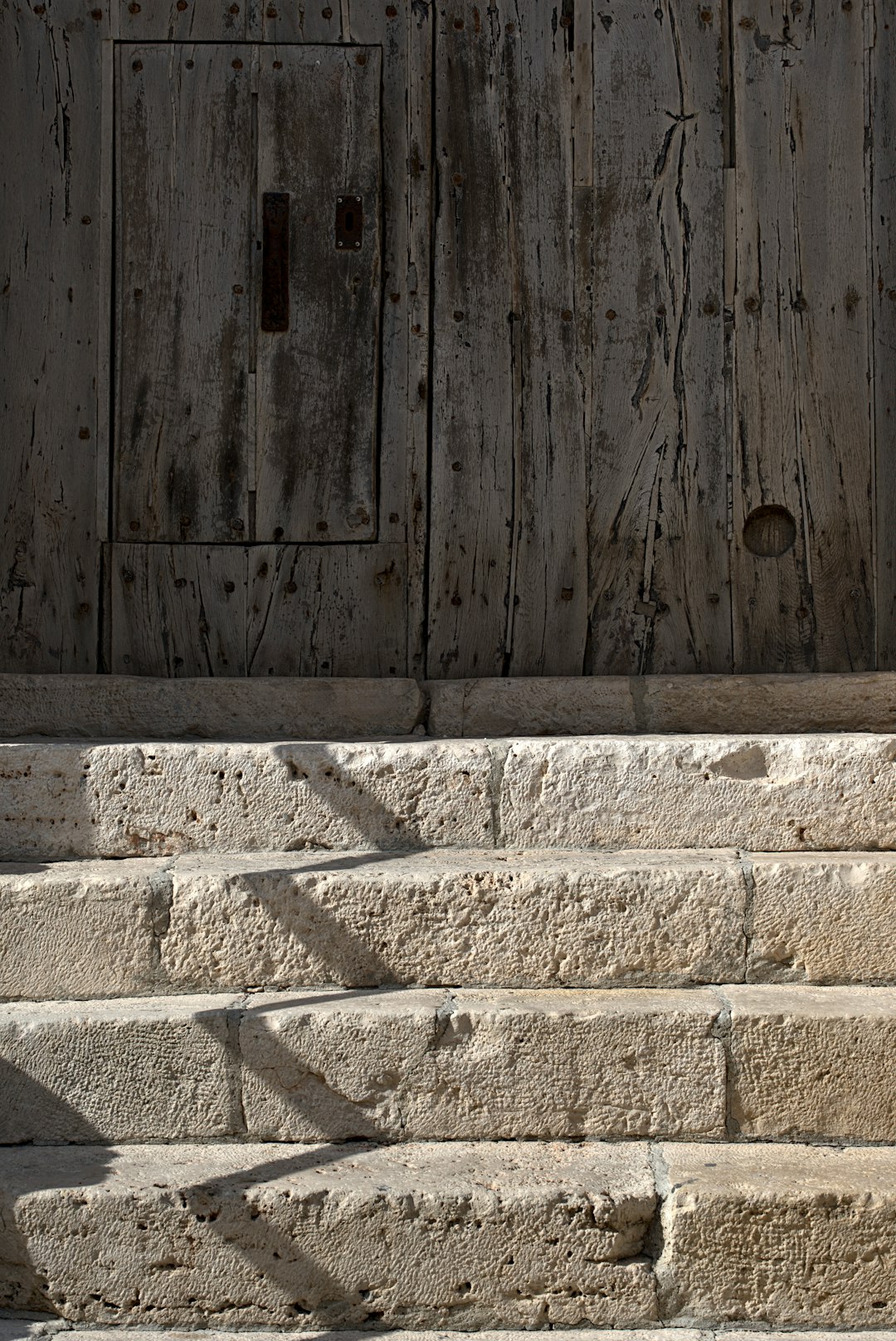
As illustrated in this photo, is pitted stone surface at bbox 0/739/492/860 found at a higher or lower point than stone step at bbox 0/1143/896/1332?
higher

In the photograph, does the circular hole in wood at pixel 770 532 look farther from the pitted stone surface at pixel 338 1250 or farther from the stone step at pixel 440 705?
the pitted stone surface at pixel 338 1250

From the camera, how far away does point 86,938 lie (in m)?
2.36

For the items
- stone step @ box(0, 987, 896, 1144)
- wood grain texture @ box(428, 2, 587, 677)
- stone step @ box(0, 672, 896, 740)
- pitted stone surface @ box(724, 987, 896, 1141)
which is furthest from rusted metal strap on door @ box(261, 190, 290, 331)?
pitted stone surface @ box(724, 987, 896, 1141)

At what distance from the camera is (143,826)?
101 inches

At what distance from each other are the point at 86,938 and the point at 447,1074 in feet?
2.41

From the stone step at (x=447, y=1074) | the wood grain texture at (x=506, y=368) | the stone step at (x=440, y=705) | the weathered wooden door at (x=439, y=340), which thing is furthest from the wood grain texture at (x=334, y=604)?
the stone step at (x=447, y=1074)

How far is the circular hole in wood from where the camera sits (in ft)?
10.7

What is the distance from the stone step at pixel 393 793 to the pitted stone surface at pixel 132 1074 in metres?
0.43

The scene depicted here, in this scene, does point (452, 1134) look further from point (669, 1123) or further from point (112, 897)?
point (112, 897)

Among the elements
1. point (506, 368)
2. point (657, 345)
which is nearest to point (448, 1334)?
point (506, 368)

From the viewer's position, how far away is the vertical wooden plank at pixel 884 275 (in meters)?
3.25

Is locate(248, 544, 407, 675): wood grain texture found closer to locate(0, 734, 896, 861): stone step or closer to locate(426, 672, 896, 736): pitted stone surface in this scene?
locate(426, 672, 896, 736): pitted stone surface

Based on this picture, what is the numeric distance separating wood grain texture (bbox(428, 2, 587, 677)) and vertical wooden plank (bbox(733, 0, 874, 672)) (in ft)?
1.51

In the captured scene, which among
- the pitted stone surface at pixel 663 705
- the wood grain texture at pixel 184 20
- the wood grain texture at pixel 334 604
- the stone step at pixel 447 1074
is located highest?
the wood grain texture at pixel 184 20
